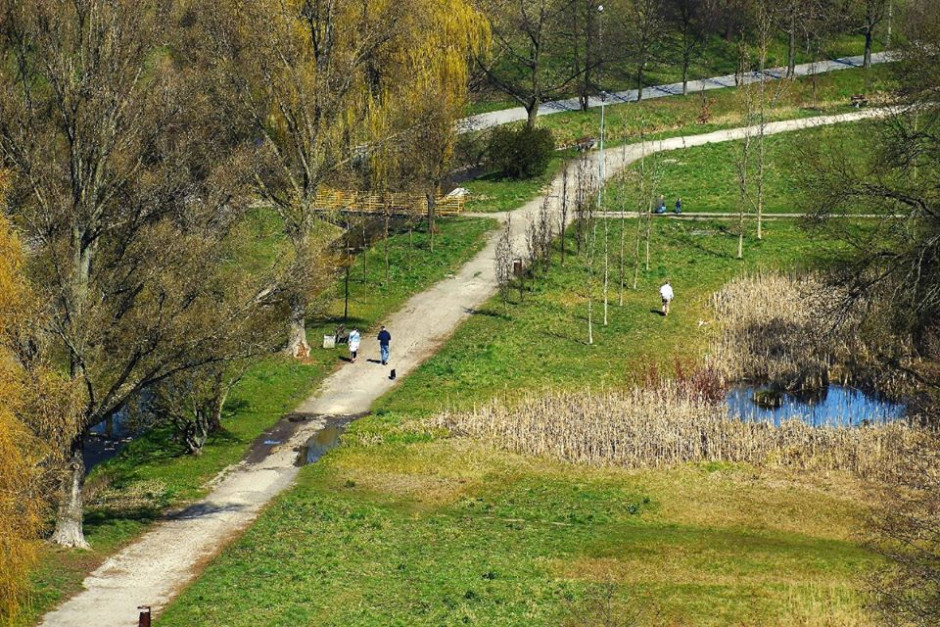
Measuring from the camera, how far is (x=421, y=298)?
2365 inches

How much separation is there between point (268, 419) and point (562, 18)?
204 ft

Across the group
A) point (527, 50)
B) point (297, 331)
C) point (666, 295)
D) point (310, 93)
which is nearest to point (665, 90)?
point (527, 50)

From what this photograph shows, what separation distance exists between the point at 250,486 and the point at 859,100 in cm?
6367

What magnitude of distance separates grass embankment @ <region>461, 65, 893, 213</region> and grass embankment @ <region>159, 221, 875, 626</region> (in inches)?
1116

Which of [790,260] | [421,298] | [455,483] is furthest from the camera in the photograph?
[790,260]

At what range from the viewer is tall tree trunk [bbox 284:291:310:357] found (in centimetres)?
5222

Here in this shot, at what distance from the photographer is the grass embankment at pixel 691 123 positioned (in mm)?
77562

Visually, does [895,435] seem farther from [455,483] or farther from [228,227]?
[228,227]

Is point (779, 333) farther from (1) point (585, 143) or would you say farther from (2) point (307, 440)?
(1) point (585, 143)

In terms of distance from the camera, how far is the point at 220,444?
44.5 m

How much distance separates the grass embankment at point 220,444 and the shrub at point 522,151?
1360cm

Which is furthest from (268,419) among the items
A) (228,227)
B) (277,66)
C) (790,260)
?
(790,260)

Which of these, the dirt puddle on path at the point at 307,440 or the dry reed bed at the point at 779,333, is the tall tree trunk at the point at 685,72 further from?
the dirt puddle on path at the point at 307,440

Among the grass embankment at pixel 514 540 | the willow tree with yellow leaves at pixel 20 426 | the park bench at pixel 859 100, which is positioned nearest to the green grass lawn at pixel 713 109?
the park bench at pixel 859 100
